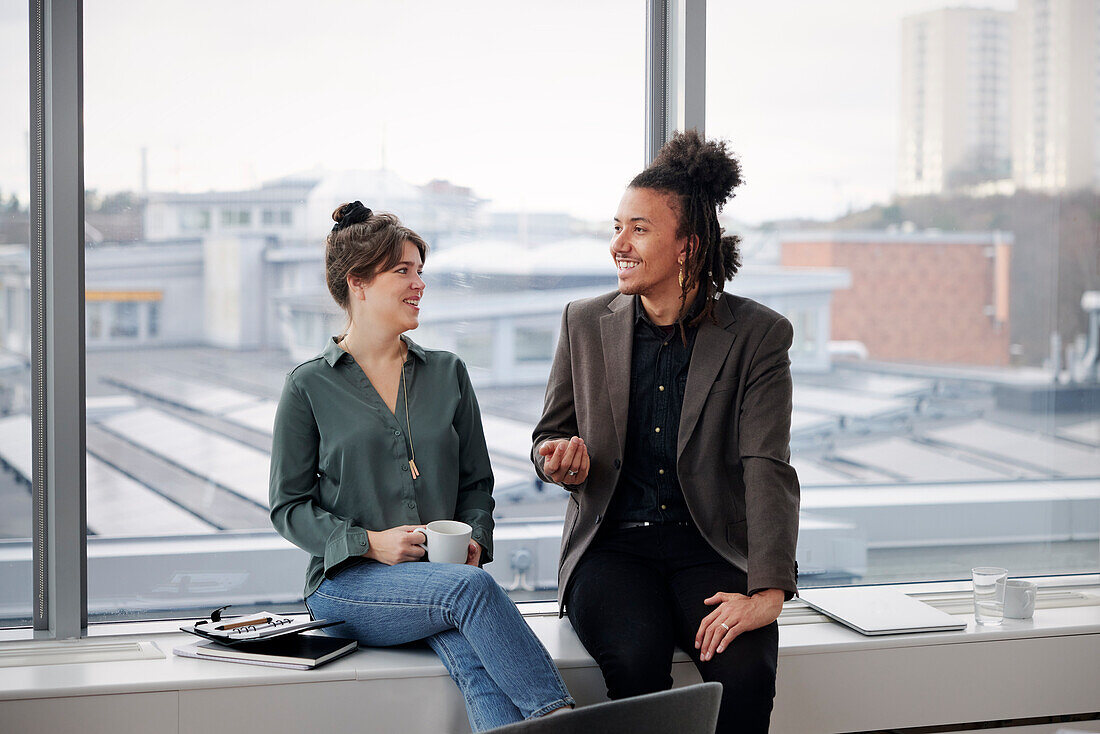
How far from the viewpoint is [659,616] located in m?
2.06

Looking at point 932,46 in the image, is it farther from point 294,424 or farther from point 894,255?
point 294,424

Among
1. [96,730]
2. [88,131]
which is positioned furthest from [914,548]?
[88,131]

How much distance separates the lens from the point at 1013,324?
3.00m

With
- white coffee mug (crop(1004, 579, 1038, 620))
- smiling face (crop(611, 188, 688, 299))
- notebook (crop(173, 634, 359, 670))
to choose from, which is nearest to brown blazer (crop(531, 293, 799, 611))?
smiling face (crop(611, 188, 688, 299))

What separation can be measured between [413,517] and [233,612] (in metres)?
0.66

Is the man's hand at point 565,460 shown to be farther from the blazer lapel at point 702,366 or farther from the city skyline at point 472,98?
the city skyline at point 472,98

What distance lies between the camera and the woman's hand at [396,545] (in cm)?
210

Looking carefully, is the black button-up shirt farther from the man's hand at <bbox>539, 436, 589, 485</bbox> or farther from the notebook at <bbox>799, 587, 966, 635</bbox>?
the notebook at <bbox>799, 587, 966, 635</bbox>

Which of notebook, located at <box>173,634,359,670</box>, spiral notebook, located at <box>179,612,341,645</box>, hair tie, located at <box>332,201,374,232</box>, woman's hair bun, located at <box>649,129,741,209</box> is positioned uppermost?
woman's hair bun, located at <box>649,129,741,209</box>

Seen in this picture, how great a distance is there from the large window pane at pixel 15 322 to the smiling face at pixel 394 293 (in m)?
0.80

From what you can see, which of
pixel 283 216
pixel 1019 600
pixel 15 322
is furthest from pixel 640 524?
pixel 15 322

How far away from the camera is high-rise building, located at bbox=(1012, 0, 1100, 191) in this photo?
296 cm

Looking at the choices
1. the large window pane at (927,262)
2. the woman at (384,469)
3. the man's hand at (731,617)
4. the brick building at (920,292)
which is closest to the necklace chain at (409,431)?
the woman at (384,469)

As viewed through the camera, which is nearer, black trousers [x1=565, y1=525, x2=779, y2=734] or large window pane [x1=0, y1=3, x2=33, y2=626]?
black trousers [x1=565, y1=525, x2=779, y2=734]
